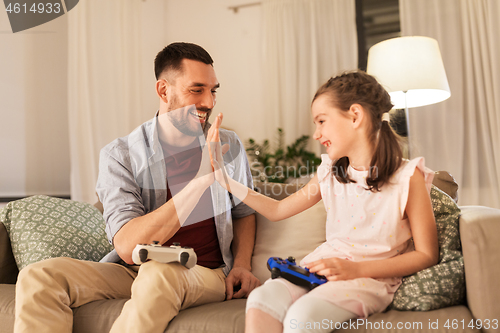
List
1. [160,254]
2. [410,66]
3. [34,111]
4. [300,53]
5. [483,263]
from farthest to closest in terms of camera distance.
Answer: [300,53] < [34,111] < [410,66] < [160,254] < [483,263]

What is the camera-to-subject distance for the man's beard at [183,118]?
133 centimetres

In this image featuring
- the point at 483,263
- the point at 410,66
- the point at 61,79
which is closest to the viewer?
the point at 483,263

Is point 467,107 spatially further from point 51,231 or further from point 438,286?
point 51,231

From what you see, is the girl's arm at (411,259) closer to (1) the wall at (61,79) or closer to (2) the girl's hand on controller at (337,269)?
(2) the girl's hand on controller at (337,269)

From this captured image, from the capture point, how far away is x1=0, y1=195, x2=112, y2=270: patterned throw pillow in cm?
129

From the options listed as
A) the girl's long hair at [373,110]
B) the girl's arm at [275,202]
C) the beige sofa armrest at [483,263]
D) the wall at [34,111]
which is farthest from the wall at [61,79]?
the beige sofa armrest at [483,263]

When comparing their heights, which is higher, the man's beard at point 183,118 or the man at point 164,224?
the man's beard at point 183,118

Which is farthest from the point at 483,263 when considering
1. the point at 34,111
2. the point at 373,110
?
the point at 34,111

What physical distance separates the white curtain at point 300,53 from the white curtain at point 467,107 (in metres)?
0.65

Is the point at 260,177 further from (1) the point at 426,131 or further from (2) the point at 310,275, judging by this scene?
(2) the point at 310,275

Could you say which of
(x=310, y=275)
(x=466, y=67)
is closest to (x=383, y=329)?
(x=310, y=275)

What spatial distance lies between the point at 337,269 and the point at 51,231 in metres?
0.99

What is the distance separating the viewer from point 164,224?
1100mm

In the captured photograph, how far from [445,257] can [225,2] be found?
10.7 feet
